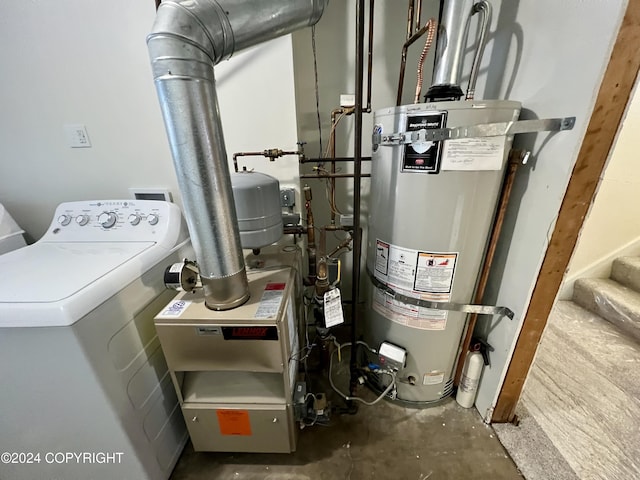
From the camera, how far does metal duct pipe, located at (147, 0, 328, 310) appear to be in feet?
2.01

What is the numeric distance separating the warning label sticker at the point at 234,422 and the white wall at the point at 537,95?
106 cm

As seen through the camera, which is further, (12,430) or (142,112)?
(142,112)

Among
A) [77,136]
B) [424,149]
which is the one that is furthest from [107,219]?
[424,149]

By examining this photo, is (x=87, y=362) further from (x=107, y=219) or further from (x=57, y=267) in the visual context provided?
(x=107, y=219)

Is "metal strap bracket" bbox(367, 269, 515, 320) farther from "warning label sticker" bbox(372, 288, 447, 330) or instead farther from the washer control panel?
the washer control panel

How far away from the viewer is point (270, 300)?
85 centimetres

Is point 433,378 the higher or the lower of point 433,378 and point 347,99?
the lower

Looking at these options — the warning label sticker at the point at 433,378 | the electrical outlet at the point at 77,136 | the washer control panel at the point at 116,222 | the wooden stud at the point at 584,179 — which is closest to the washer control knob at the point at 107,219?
the washer control panel at the point at 116,222

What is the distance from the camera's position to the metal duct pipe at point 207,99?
0.61 metres

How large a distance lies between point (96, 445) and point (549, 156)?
1698mm

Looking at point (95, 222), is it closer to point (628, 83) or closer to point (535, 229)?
point (535, 229)

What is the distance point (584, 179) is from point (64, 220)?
1.96 metres

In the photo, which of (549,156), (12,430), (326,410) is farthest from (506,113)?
(12,430)

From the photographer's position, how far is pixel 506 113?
771 millimetres
